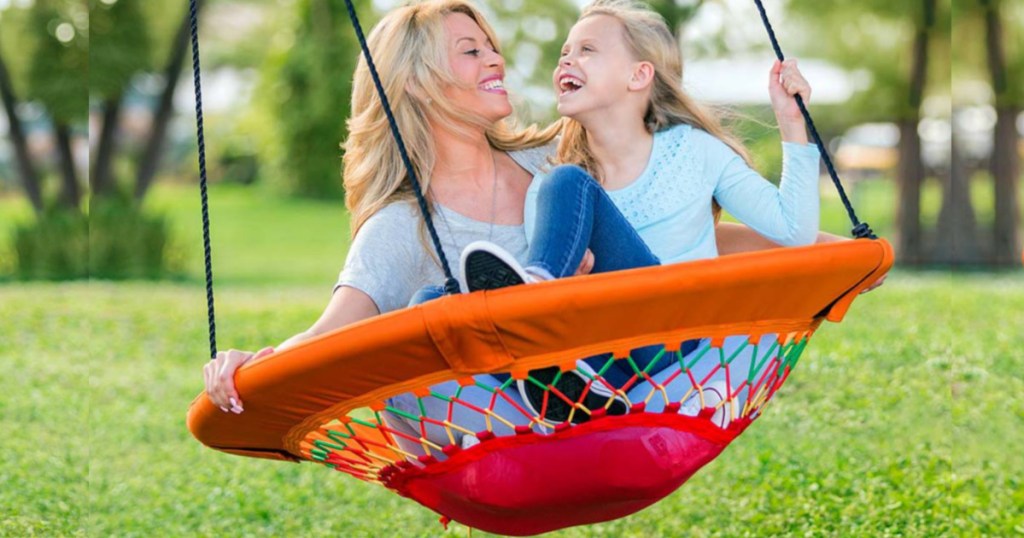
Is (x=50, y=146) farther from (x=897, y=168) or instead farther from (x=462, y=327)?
(x=462, y=327)

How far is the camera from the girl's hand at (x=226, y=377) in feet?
6.09

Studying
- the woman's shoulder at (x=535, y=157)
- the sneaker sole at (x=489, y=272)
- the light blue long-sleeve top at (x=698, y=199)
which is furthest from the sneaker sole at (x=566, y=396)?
the woman's shoulder at (x=535, y=157)

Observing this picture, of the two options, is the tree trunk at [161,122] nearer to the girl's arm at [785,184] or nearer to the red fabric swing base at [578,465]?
the girl's arm at [785,184]

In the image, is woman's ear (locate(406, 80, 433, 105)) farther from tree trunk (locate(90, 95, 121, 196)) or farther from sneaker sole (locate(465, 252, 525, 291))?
tree trunk (locate(90, 95, 121, 196))

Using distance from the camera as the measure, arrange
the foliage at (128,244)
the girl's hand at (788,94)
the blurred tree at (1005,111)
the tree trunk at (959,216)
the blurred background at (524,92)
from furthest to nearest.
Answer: the tree trunk at (959,216), the blurred tree at (1005,111), the blurred background at (524,92), the foliage at (128,244), the girl's hand at (788,94)

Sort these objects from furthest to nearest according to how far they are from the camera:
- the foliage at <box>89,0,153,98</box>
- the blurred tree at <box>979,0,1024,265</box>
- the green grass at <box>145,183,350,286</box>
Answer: the foliage at <box>89,0,153,98</box> → the green grass at <box>145,183,350,286</box> → the blurred tree at <box>979,0,1024,265</box>

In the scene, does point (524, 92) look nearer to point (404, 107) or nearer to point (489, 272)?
point (404, 107)

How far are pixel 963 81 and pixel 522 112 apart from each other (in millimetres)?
9638

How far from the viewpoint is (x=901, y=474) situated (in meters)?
3.71

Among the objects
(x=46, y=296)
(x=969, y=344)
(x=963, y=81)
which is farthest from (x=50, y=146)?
(x=969, y=344)

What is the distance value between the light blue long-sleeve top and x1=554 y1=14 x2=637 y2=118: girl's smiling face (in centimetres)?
13

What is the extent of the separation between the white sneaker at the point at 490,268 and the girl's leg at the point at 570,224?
150mm

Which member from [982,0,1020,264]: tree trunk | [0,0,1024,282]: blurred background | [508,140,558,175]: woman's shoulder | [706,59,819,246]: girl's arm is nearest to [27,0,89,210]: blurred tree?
[0,0,1024,282]: blurred background

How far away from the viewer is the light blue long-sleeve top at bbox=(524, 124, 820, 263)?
2.26 metres
